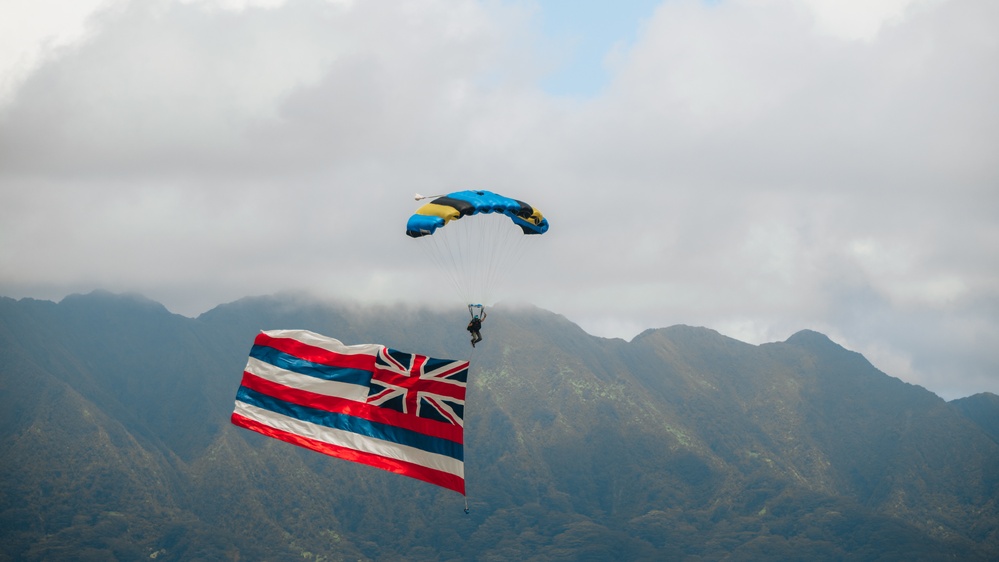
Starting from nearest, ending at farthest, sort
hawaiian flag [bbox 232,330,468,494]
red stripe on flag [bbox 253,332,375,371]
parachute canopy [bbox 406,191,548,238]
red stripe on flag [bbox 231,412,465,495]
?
red stripe on flag [bbox 231,412,465,495]
hawaiian flag [bbox 232,330,468,494]
red stripe on flag [bbox 253,332,375,371]
parachute canopy [bbox 406,191,548,238]

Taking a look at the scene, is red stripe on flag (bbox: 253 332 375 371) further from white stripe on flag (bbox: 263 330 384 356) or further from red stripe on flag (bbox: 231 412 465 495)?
red stripe on flag (bbox: 231 412 465 495)

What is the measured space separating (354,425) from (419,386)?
4.08 meters

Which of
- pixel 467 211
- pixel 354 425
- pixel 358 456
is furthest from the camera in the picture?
pixel 467 211

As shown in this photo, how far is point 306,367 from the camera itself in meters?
57.8

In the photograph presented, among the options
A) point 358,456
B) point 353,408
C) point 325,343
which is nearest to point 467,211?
point 325,343

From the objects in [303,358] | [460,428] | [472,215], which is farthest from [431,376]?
[472,215]

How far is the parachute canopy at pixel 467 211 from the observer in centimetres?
6328

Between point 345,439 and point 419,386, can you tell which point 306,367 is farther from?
point 419,386

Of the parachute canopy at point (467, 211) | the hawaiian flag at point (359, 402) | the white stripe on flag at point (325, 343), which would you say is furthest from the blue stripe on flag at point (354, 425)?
the parachute canopy at point (467, 211)

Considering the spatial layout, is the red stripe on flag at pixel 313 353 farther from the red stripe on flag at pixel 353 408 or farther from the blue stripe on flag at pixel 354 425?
the blue stripe on flag at pixel 354 425

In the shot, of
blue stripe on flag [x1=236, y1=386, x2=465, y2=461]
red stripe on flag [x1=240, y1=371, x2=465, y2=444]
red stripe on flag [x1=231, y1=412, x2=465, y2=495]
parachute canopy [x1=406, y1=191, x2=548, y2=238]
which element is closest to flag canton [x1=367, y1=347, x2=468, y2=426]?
red stripe on flag [x1=240, y1=371, x2=465, y2=444]

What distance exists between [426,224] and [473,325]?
256 inches

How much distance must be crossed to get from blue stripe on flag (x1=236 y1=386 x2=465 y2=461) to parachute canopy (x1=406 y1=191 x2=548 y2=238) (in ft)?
39.4

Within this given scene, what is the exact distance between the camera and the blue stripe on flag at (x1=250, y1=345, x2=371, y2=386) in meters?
57.3
